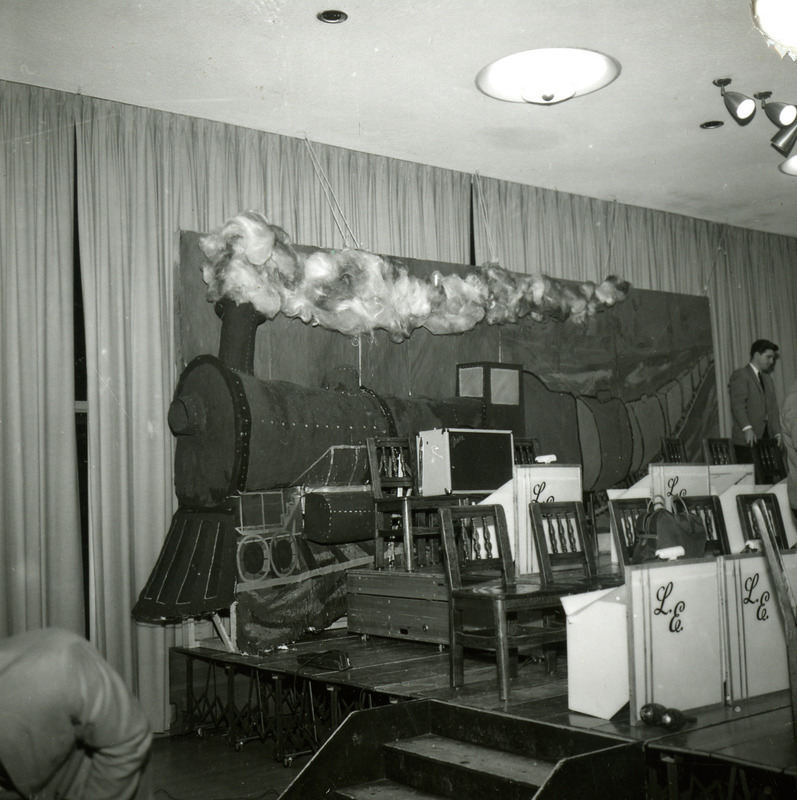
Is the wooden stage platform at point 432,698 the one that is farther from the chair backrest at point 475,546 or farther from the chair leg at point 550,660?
the chair backrest at point 475,546

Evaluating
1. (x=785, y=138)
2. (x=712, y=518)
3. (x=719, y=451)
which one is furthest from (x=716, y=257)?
(x=712, y=518)

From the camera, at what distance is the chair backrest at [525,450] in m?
7.14

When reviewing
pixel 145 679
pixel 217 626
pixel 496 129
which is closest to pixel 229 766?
pixel 217 626

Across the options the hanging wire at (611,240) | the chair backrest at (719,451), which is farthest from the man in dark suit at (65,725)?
the hanging wire at (611,240)

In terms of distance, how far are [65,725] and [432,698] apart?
2.62m

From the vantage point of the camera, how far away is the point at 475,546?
4.81 metres

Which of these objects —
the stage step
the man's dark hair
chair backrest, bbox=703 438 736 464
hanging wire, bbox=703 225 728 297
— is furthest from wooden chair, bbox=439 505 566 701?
hanging wire, bbox=703 225 728 297

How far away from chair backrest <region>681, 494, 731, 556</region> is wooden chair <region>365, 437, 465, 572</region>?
4.67 feet

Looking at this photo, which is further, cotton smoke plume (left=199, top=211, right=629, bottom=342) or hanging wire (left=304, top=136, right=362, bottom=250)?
hanging wire (left=304, top=136, right=362, bottom=250)

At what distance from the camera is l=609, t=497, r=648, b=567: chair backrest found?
4.50 m

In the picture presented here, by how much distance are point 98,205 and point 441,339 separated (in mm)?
2840

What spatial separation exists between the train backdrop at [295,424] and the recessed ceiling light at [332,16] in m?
1.60

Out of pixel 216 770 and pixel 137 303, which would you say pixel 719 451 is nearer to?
pixel 137 303

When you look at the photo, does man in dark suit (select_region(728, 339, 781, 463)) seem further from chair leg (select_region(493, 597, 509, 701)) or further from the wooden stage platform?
chair leg (select_region(493, 597, 509, 701))
